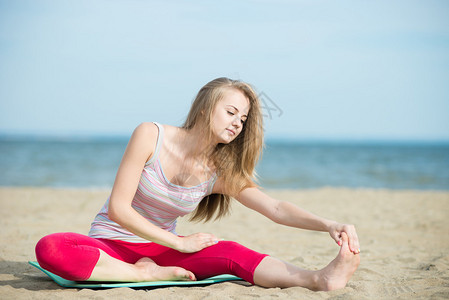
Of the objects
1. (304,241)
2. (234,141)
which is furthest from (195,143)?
(304,241)

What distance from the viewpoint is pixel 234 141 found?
11.0 feet

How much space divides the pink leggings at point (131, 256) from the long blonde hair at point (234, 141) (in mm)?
473

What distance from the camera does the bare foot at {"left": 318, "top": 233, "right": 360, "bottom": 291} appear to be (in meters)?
2.79

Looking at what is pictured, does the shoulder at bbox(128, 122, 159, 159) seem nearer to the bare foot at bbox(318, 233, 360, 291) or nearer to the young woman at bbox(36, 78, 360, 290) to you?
the young woman at bbox(36, 78, 360, 290)

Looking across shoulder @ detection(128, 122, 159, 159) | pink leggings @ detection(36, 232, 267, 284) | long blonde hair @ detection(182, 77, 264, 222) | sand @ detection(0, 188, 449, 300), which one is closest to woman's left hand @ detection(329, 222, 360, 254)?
sand @ detection(0, 188, 449, 300)

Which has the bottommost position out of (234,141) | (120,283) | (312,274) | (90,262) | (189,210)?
(120,283)

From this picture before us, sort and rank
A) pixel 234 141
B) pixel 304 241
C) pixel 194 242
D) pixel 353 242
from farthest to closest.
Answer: pixel 304 241 < pixel 234 141 < pixel 194 242 < pixel 353 242

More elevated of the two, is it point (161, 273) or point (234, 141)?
point (234, 141)

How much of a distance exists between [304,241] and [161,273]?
2.74 metres

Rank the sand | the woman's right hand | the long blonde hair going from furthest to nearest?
the long blonde hair → the woman's right hand → the sand

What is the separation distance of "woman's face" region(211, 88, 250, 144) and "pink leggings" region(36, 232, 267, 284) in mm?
766

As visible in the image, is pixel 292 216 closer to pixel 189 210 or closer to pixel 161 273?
pixel 189 210

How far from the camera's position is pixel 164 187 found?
306 cm

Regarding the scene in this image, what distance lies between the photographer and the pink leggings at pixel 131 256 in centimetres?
276
